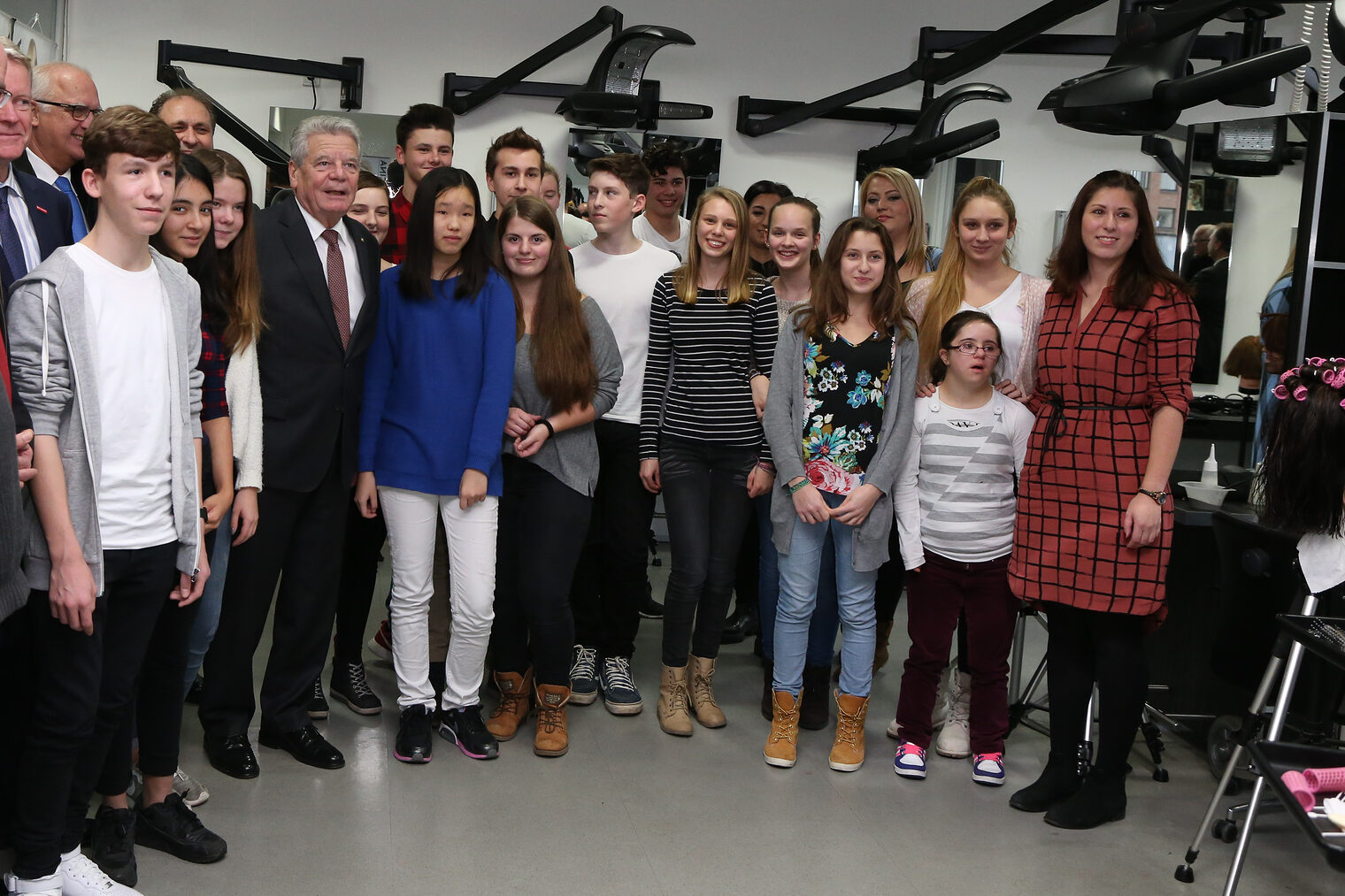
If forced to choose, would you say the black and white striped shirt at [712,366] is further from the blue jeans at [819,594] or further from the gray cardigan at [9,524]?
the gray cardigan at [9,524]

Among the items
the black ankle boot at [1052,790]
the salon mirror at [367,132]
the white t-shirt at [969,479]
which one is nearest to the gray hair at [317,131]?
the white t-shirt at [969,479]

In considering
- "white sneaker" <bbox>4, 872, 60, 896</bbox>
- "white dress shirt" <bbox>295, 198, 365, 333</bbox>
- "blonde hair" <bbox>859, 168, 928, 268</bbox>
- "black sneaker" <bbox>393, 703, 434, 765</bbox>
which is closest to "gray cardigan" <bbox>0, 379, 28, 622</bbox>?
"white sneaker" <bbox>4, 872, 60, 896</bbox>

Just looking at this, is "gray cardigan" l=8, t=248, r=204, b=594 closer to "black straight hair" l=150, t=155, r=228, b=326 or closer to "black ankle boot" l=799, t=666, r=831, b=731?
"black straight hair" l=150, t=155, r=228, b=326

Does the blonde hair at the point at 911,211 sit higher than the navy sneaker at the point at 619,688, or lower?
higher

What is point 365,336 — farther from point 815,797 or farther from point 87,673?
point 815,797

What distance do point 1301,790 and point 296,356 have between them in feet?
7.73

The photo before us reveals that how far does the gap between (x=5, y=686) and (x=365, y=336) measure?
3.76 ft

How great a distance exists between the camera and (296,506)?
3.01 meters

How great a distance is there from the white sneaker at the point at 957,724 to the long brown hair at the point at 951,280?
3.23 ft

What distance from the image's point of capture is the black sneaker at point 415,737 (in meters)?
3.20

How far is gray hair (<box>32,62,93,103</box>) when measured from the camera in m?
3.01

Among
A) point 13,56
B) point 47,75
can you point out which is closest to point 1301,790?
point 13,56

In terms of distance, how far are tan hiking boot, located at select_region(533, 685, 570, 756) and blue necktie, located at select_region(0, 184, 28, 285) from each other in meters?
1.73

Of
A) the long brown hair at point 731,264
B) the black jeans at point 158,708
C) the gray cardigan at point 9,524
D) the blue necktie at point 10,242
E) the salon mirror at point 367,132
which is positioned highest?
the salon mirror at point 367,132
